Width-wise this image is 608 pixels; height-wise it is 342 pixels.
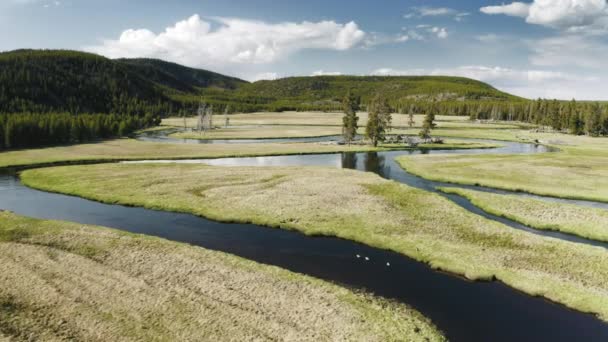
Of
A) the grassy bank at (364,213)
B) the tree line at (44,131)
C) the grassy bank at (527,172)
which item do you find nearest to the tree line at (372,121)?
the grassy bank at (527,172)

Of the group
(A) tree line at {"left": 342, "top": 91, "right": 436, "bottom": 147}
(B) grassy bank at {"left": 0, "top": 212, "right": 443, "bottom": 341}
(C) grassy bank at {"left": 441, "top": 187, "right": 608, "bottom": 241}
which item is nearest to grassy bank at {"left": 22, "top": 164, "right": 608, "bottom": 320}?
(C) grassy bank at {"left": 441, "top": 187, "right": 608, "bottom": 241}

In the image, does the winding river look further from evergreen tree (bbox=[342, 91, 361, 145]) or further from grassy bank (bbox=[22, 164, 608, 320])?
evergreen tree (bbox=[342, 91, 361, 145])

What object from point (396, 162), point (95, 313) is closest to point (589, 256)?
point (95, 313)

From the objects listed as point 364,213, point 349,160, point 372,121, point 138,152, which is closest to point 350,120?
point 372,121

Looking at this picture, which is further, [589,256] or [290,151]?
[290,151]

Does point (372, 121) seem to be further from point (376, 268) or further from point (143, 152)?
point (376, 268)

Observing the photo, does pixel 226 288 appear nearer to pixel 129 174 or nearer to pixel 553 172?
pixel 129 174
